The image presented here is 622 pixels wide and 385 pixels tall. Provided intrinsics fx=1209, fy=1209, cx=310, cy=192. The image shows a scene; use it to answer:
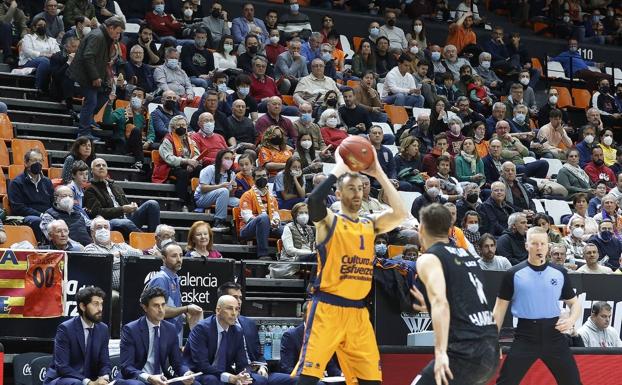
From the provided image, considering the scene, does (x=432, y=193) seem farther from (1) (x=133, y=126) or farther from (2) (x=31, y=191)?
(2) (x=31, y=191)

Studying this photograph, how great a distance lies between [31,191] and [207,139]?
10.5ft

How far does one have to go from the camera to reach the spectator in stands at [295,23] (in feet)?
71.2

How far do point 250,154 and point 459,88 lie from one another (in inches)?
287

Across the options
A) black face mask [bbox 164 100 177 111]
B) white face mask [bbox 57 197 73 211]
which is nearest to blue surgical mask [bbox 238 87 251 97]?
black face mask [bbox 164 100 177 111]

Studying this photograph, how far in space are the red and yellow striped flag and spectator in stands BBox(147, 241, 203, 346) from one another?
93 centimetres

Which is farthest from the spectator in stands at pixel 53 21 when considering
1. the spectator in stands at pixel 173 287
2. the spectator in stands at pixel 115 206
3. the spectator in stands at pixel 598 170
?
the spectator in stands at pixel 598 170

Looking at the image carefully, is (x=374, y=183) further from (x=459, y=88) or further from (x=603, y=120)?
(x=603, y=120)

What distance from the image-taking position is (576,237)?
17.0 m

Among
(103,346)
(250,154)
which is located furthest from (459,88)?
(103,346)

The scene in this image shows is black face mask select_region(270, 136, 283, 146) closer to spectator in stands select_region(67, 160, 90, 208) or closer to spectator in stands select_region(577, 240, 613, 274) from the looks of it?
spectator in stands select_region(67, 160, 90, 208)

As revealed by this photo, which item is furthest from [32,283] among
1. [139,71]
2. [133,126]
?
[139,71]

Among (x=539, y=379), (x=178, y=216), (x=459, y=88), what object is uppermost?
(x=459, y=88)

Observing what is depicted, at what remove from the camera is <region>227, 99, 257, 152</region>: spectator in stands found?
17109 mm

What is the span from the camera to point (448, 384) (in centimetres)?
773
